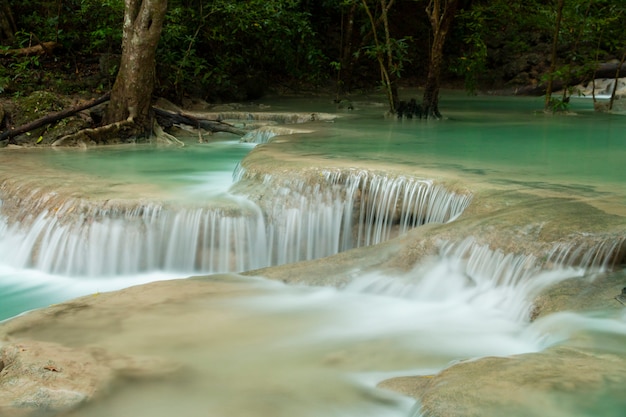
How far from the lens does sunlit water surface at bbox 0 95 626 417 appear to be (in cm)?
322

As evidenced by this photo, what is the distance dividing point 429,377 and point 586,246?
1618mm

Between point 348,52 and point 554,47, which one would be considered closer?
point 554,47

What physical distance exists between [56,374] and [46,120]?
26.1 feet

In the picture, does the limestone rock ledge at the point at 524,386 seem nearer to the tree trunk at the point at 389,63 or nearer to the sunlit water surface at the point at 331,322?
the sunlit water surface at the point at 331,322

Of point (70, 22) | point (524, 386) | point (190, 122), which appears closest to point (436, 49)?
point (190, 122)

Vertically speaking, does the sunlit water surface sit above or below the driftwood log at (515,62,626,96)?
below

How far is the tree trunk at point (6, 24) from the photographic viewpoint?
14.2 meters

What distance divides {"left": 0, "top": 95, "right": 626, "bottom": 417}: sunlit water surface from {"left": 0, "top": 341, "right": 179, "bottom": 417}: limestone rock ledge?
0.10m

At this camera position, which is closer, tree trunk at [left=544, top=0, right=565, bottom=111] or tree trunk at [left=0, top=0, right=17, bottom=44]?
tree trunk at [left=544, top=0, right=565, bottom=111]

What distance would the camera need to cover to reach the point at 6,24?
14.3m

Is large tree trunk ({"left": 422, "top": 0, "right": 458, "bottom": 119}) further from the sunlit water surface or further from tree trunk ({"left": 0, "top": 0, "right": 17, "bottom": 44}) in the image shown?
tree trunk ({"left": 0, "top": 0, "right": 17, "bottom": 44})

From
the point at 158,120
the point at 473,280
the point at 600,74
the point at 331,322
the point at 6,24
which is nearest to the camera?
the point at 331,322

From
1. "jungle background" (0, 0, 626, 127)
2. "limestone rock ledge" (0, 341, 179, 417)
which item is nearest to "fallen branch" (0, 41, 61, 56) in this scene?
"jungle background" (0, 0, 626, 127)

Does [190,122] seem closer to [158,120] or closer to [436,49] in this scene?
[158,120]
